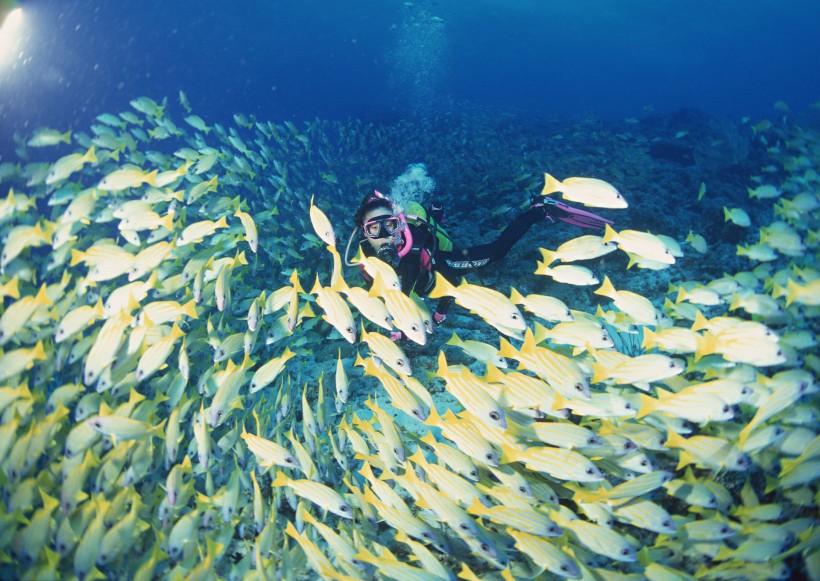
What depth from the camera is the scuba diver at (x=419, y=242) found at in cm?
471

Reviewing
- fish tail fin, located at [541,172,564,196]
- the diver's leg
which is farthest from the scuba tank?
fish tail fin, located at [541,172,564,196]

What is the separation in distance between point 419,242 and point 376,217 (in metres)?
0.79

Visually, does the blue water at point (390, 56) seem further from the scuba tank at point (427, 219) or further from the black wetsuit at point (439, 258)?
the scuba tank at point (427, 219)

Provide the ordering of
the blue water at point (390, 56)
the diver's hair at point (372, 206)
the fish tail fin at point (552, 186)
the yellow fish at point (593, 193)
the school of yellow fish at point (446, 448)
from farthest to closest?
the blue water at point (390, 56) < the diver's hair at point (372, 206) < the fish tail fin at point (552, 186) < the yellow fish at point (593, 193) < the school of yellow fish at point (446, 448)

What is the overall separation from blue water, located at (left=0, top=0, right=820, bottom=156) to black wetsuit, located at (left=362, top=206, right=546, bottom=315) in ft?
82.4

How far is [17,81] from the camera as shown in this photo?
38156mm

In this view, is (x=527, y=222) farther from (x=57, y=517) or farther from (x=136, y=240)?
(x=57, y=517)

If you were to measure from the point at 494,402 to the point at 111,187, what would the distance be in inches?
187

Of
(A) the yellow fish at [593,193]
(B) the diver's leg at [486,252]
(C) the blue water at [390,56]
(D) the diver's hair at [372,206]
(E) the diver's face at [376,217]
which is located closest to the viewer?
(A) the yellow fish at [593,193]

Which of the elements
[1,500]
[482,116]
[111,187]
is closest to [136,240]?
[111,187]

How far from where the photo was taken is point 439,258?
18.8 ft

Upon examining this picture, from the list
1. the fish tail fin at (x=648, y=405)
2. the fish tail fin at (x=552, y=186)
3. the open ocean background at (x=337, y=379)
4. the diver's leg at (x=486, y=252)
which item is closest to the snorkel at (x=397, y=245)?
the open ocean background at (x=337, y=379)

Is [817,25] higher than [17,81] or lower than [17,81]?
lower

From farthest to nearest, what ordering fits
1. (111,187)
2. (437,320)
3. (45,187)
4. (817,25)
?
(817,25)
(437,320)
(45,187)
(111,187)
